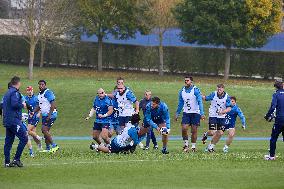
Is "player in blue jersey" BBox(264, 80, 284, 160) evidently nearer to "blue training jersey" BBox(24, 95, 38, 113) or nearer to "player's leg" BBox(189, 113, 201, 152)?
"player's leg" BBox(189, 113, 201, 152)

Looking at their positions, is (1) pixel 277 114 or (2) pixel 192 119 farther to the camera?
(2) pixel 192 119

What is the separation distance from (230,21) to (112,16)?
11410 millimetres

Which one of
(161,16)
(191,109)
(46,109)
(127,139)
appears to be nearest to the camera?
(127,139)

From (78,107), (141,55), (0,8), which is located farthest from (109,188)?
(0,8)

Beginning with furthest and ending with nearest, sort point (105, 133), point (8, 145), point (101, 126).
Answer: point (101, 126) → point (105, 133) → point (8, 145)

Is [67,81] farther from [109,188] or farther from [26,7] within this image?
[109,188]

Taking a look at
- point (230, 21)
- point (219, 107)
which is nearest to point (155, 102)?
point (219, 107)

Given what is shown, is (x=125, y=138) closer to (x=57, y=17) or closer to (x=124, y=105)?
(x=124, y=105)

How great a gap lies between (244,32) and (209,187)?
42.5m

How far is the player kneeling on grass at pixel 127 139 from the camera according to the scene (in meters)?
22.6

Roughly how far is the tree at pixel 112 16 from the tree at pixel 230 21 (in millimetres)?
6365

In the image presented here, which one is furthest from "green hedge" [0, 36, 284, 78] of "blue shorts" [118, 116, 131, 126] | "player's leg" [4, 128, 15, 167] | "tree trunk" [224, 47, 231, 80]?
"player's leg" [4, 128, 15, 167]

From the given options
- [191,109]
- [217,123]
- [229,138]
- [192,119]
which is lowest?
[229,138]

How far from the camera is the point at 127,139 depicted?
22734 mm
